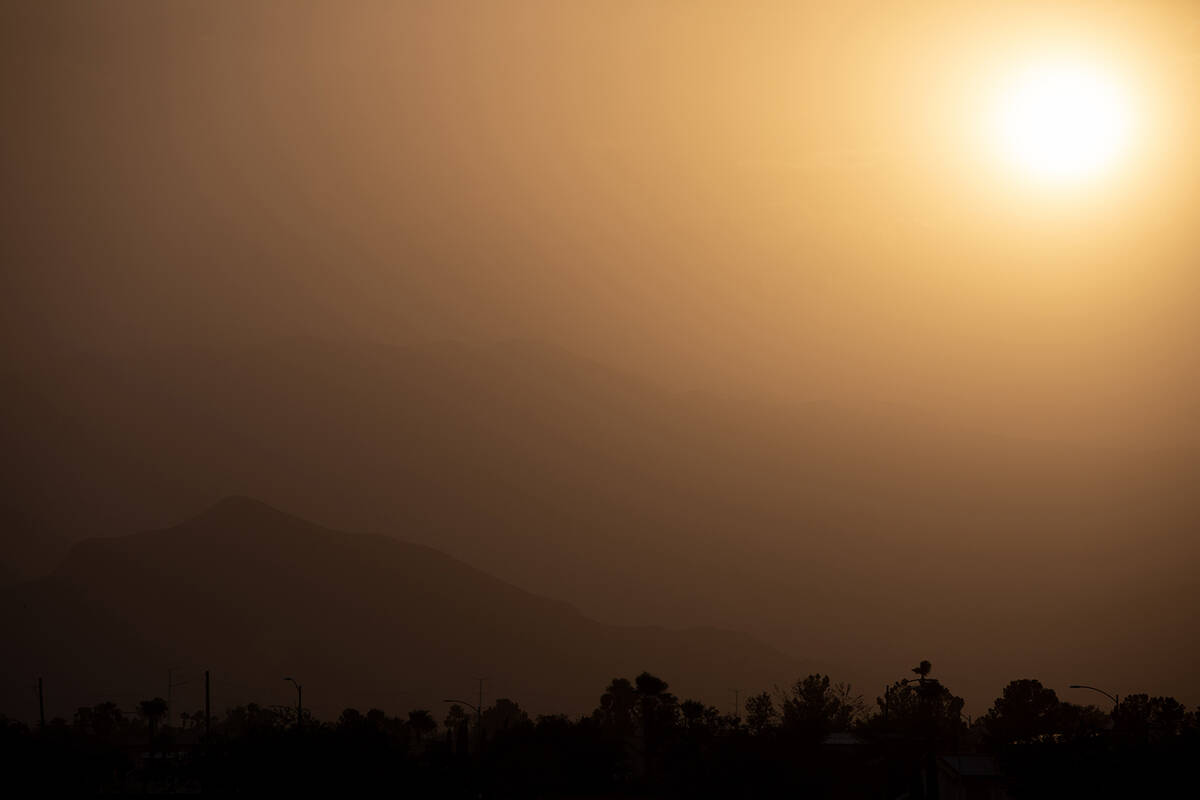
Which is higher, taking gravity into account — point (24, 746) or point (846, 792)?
point (24, 746)

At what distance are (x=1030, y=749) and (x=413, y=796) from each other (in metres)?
33.1

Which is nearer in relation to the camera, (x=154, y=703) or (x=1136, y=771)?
(x=1136, y=771)

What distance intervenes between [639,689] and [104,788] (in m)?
53.5

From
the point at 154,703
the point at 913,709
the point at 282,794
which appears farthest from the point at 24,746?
the point at 913,709

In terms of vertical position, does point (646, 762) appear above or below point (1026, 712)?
below

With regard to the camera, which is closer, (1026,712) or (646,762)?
(646,762)

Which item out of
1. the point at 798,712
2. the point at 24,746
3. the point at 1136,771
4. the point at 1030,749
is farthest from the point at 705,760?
the point at 798,712

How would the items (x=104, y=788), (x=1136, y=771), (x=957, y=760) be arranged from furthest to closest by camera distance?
(x=104, y=788)
(x=957, y=760)
(x=1136, y=771)

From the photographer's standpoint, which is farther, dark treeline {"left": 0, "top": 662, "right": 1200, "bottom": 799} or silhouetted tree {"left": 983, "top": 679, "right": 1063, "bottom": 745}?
silhouetted tree {"left": 983, "top": 679, "right": 1063, "bottom": 745}

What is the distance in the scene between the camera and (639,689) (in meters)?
136

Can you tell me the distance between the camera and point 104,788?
330ft

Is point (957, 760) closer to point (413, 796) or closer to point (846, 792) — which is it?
point (846, 792)

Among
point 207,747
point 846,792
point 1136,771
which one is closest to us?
point 1136,771

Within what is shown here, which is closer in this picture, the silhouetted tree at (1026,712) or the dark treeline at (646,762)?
the dark treeline at (646,762)
